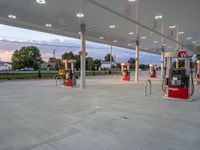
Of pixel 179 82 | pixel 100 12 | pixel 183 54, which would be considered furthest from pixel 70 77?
pixel 183 54

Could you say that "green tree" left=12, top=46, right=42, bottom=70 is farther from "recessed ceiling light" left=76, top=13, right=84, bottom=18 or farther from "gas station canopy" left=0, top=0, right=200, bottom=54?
"recessed ceiling light" left=76, top=13, right=84, bottom=18

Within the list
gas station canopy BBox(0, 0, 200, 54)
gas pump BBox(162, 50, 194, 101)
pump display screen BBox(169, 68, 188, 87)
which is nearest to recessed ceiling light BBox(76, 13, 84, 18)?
gas station canopy BBox(0, 0, 200, 54)

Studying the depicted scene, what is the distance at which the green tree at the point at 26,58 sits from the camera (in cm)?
4366

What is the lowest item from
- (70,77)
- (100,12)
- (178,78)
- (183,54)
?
(70,77)

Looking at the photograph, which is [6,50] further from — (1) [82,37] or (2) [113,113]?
(2) [113,113]

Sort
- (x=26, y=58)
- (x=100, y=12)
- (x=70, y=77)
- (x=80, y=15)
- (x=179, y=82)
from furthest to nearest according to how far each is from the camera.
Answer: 1. (x=26, y=58)
2. (x=70, y=77)
3. (x=80, y=15)
4. (x=100, y=12)
5. (x=179, y=82)

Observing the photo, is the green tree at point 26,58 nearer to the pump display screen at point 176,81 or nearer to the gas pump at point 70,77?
the gas pump at point 70,77

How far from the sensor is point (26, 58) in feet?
143

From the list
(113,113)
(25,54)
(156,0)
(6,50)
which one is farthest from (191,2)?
(25,54)

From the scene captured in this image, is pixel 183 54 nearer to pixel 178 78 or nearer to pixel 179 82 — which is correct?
pixel 178 78

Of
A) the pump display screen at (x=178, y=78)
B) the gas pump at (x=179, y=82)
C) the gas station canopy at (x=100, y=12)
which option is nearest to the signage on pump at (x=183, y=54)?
the gas pump at (x=179, y=82)

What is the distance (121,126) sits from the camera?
150 inches

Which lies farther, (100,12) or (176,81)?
(100,12)

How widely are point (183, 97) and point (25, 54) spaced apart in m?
43.5
